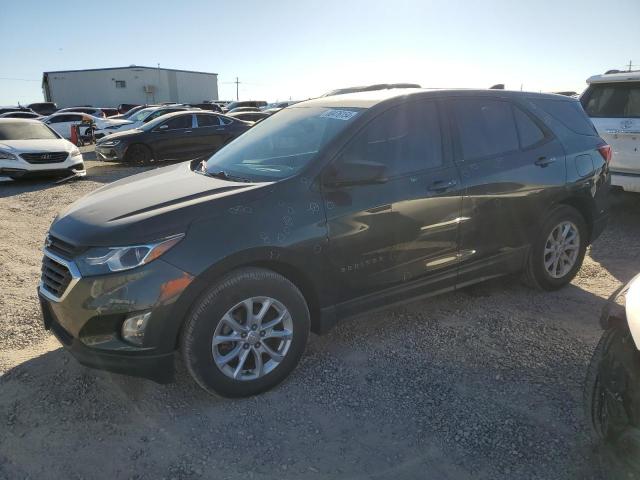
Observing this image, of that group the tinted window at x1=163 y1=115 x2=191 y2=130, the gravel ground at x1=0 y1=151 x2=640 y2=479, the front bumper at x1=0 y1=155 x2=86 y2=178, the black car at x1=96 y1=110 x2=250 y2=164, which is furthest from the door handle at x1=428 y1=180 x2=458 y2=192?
the tinted window at x1=163 y1=115 x2=191 y2=130

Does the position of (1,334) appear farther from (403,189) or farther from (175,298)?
(403,189)

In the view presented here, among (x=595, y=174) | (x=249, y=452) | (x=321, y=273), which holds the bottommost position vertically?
(x=249, y=452)

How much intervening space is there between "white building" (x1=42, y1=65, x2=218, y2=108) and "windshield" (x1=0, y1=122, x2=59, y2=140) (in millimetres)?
39568

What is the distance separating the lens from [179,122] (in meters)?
14.1

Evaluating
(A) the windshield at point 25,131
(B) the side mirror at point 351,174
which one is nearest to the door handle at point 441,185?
(B) the side mirror at point 351,174

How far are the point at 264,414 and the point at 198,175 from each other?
169 cm

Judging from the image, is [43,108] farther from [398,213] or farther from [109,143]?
[398,213]

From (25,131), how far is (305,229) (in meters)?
11.1

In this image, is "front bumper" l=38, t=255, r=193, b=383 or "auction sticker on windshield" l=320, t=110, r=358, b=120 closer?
"front bumper" l=38, t=255, r=193, b=383

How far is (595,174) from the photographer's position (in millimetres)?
4559

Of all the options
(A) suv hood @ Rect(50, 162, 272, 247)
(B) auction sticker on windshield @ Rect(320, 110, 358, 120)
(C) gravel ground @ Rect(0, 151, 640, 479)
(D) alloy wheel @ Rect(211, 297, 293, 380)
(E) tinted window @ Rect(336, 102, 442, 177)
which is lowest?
(C) gravel ground @ Rect(0, 151, 640, 479)

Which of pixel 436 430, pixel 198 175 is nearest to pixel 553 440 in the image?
pixel 436 430

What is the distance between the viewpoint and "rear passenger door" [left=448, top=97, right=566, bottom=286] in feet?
12.3

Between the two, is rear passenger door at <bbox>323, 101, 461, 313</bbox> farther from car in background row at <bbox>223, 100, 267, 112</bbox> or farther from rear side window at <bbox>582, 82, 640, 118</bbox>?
car in background row at <bbox>223, 100, 267, 112</bbox>
